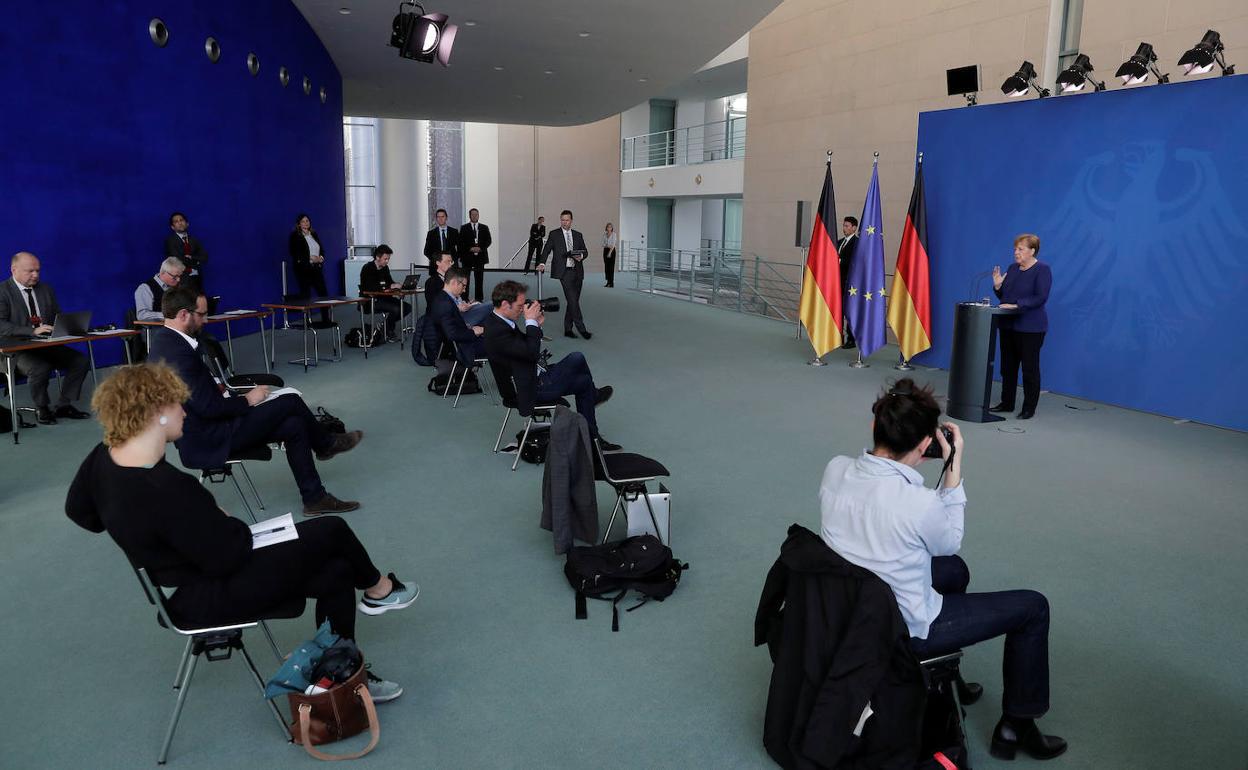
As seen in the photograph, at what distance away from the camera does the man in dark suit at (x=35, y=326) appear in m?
6.37

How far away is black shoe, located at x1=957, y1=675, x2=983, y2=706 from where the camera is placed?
2.84m

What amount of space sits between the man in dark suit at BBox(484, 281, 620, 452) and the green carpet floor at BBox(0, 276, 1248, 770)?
51cm

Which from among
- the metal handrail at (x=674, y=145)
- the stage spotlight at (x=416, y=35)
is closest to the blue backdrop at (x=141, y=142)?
the stage spotlight at (x=416, y=35)

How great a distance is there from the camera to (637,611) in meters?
3.60

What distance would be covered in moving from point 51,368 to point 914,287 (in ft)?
26.5

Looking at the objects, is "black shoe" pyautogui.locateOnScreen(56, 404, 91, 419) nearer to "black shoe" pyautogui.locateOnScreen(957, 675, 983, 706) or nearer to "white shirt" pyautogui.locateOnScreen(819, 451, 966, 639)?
"white shirt" pyautogui.locateOnScreen(819, 451, 966, 639)

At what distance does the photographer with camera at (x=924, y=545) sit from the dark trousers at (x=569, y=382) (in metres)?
3.16

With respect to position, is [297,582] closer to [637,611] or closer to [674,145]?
[637,611]

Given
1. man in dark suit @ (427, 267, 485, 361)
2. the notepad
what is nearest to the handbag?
the notepad

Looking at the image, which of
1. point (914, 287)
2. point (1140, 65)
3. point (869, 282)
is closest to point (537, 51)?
point (869, 282)

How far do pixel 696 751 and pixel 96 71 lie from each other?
8.58 m

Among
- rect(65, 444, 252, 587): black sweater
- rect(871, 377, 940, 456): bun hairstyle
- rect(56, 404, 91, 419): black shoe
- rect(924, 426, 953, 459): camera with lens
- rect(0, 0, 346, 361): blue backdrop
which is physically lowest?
rect(56, 404, 91, 419): black shoe

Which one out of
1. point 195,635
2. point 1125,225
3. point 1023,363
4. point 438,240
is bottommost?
point 195,635

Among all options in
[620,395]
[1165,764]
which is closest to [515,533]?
[1165,764]
